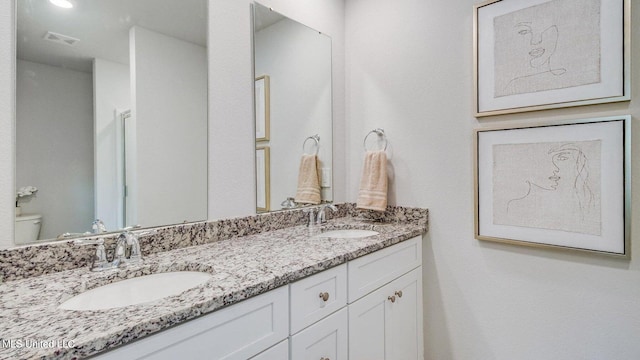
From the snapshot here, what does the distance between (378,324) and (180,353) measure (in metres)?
0.92

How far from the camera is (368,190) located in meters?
1.94

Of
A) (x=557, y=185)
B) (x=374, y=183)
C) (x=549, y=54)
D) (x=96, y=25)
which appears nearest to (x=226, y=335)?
(x=96, y=25)

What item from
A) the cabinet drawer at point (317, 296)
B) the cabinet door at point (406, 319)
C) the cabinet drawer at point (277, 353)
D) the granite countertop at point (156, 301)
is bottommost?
the cabinet door at point (406, 319)

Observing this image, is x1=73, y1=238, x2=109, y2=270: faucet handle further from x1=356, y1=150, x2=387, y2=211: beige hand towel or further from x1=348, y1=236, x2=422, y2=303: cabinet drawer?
x1=356, y1=150, x2=387, y2=211: beige hand towel

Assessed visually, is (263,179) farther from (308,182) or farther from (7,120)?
(7,120)

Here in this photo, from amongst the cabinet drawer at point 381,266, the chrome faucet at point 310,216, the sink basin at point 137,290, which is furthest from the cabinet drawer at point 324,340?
the chrome faucet at point 310,216

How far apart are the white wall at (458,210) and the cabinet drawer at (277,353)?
3.68 feet

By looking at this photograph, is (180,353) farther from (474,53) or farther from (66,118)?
(474,53)

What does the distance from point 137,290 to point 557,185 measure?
1.70m

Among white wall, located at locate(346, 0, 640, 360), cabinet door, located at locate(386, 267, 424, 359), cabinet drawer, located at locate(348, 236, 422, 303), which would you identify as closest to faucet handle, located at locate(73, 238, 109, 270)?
cabinet drawer, located at locate(348, 236, 422, 303)

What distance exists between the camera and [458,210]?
5.60 ft

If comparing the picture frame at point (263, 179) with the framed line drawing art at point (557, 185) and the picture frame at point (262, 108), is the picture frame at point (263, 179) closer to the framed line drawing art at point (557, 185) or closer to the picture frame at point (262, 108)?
the picture frame at point (262, 108)

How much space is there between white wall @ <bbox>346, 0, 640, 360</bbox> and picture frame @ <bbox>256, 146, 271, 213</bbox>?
0.70 meters

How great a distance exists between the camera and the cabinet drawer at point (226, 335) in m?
0.69
